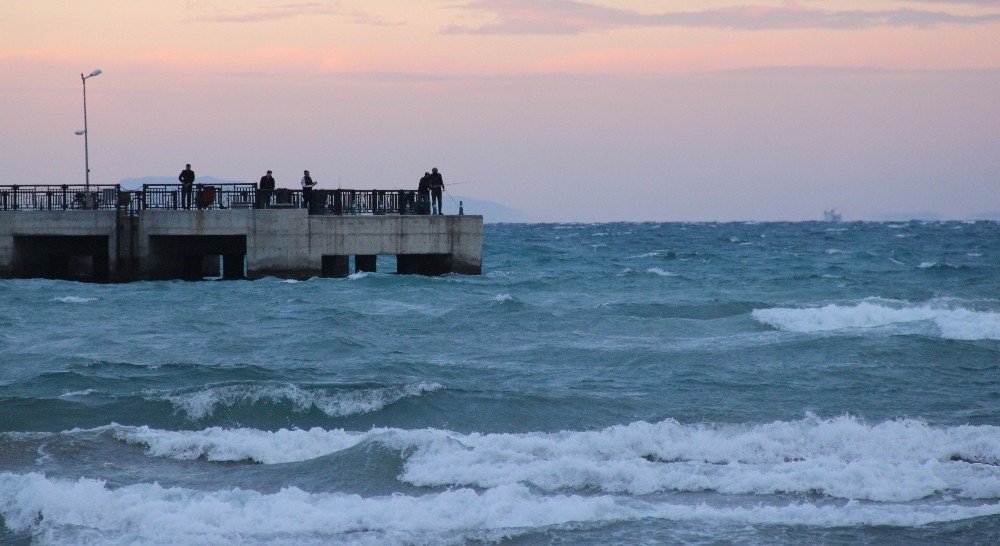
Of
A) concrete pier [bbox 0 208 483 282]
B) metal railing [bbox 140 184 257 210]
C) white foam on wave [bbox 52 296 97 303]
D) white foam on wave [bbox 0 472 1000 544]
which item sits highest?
metal railing [bbox 140 184 257 210]

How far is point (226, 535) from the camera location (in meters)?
9.79

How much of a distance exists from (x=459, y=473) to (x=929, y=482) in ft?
15.7

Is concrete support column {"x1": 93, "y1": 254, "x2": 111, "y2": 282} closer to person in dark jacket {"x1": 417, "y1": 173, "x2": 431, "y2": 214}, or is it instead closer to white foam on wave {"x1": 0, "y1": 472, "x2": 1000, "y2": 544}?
person in dark jacket {"x1": 417, "y1": 173, "x2": 431, "y2": 214}

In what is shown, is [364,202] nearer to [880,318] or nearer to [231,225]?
[231,225]

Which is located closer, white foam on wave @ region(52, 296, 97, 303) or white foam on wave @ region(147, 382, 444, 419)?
white foam on wave @ region(147, 382, 444, 419)

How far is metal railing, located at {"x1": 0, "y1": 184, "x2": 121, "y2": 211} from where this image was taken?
3253 centimetres

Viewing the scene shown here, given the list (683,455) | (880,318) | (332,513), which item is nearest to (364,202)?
(880,318)

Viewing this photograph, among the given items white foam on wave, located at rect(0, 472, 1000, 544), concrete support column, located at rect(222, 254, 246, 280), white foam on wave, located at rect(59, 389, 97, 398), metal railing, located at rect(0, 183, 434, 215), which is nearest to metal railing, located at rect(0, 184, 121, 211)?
metal railing, located at rect(0, 183, 434, 215)

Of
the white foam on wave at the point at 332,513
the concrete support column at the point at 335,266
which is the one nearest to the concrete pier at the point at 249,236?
the concrete support column at the point at 335,266

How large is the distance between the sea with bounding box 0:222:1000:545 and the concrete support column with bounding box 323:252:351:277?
25.4 ft

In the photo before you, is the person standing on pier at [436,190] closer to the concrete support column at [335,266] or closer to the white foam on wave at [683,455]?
the concrete support column at [335,266]

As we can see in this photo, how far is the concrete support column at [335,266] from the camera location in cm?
3525

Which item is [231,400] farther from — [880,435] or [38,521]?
A: [880,435]

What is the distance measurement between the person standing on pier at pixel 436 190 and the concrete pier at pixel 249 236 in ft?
3.29
